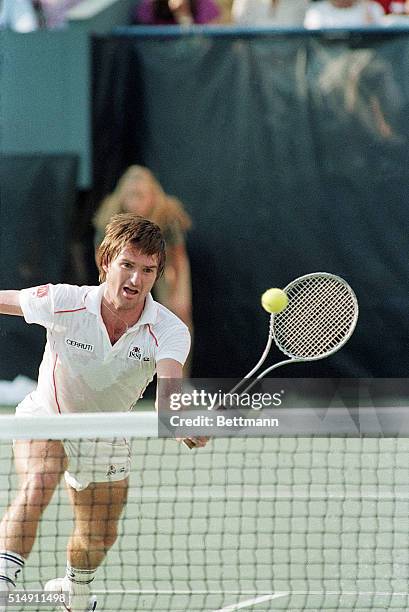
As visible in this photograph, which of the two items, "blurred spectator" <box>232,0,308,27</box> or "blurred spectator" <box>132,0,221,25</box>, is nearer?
"blurred spectator" <box>232,0,308,27</box>

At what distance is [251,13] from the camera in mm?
6723

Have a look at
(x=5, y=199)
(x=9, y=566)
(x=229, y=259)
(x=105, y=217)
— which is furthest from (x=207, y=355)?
(x=9, y=566)

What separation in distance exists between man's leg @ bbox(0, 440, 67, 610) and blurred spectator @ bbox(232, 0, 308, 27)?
3872mm

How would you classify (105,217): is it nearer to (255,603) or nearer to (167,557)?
(167,557)

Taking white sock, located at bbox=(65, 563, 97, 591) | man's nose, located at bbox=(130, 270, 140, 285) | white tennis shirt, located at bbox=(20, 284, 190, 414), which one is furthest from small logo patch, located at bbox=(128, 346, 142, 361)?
white sock, located at bbox=(65, 563, 97, 591)

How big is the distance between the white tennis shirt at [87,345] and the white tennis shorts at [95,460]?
168 mm

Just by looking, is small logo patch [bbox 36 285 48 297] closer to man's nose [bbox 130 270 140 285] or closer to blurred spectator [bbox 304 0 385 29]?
man's nose [bbox 130 270 140 285]

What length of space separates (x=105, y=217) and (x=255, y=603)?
3.33 metres

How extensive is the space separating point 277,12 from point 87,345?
12.2 ft

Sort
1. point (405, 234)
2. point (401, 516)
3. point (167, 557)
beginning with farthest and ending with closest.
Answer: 1. point (405, 234)
2. point (401, 516)
3. point (167, 557)

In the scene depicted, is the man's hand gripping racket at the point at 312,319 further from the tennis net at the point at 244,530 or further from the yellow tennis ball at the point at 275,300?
the tennis net at the point at 244,530

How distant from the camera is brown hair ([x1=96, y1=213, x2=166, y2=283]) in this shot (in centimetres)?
346

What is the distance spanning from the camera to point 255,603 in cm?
376

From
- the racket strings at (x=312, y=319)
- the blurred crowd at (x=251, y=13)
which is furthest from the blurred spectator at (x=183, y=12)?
the racket strings at (x=312, y=319)
